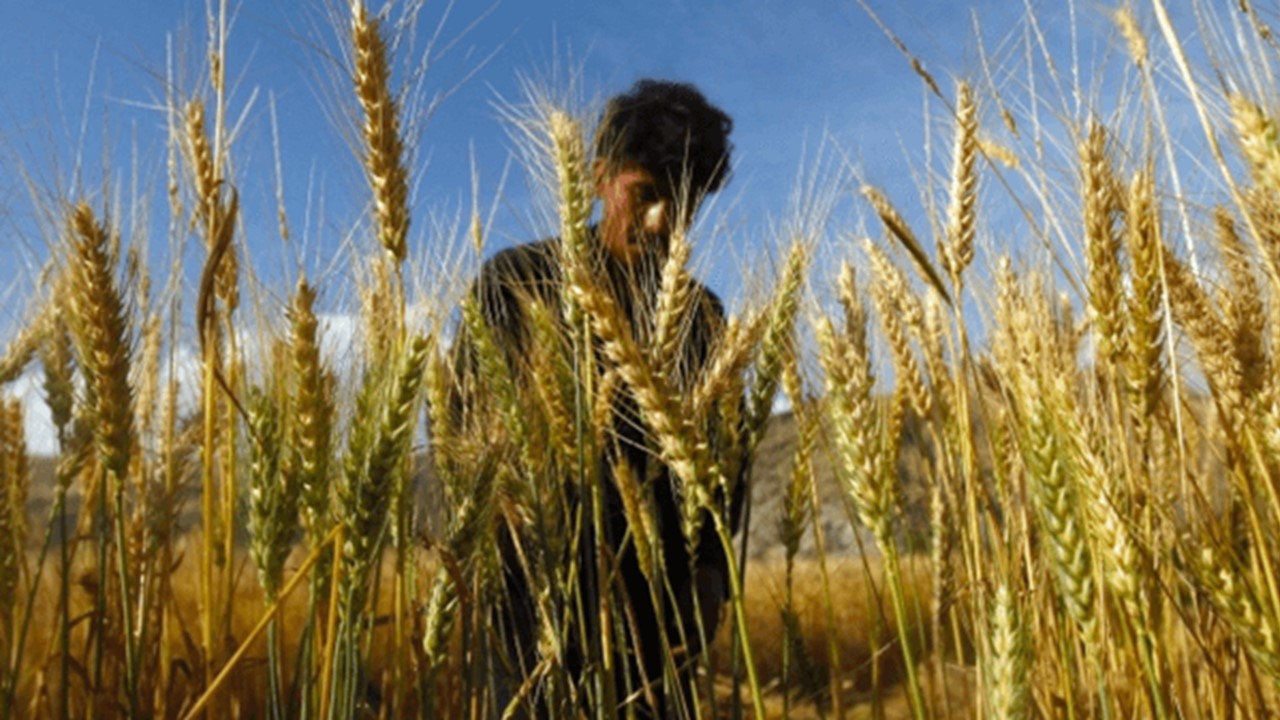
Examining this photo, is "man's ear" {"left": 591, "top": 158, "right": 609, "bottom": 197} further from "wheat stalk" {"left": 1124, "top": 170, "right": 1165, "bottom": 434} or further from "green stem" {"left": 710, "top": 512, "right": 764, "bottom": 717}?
"green stem" {"left": 710, "top": 512, "right": 764, "bottom": 717}

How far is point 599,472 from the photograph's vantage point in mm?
1772

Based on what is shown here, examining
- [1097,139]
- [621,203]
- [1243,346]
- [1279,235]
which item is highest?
[621,203]

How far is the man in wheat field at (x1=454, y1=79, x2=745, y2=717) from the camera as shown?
1.69 m

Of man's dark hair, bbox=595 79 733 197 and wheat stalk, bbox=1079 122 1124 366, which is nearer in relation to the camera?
wheat stalk, bbox=1079 122 1124 366

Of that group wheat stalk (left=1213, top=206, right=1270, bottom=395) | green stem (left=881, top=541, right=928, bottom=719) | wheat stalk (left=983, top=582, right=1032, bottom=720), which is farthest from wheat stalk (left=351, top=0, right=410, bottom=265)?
wheat stalk (left=1213, top=206, right=1270, bottom=395)

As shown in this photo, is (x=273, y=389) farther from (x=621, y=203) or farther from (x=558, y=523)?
(x=621, y=203)

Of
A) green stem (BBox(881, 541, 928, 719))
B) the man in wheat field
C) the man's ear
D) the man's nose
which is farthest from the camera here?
the man's ear

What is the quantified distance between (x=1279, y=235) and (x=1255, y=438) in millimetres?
291

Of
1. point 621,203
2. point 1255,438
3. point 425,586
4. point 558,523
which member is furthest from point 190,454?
point 1255,438

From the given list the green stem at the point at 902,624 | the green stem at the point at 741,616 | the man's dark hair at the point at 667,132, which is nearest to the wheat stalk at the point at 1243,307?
the green stem at the point at 902,624

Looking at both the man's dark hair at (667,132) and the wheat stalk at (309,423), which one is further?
the man's dark hair at (667,132)

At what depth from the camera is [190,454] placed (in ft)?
7.35

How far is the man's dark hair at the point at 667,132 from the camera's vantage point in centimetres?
288

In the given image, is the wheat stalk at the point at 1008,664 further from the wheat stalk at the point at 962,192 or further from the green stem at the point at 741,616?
the wheat stalk at the point at 962,192
